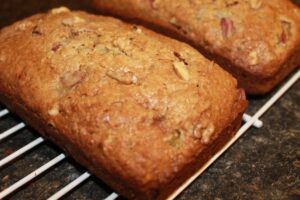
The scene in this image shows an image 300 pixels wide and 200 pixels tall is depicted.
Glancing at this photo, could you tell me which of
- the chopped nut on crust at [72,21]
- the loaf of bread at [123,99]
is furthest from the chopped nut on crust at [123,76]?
the chopped nut on crust at [72,21]

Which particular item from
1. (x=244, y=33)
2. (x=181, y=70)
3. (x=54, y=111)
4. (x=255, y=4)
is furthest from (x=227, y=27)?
(x=54, y=111)

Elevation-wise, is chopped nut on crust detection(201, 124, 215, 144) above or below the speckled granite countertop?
above

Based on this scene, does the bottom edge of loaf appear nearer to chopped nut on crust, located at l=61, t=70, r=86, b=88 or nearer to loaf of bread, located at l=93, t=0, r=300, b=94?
chopped nut on crust, located at l=61, t=70, r=86, b=88

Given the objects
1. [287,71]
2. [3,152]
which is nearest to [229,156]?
[287,71]

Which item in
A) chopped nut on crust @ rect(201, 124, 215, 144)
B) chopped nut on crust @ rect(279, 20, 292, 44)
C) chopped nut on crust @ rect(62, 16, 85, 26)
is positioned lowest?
chopped nut on crust @ rect(201, 124, 215, 144)

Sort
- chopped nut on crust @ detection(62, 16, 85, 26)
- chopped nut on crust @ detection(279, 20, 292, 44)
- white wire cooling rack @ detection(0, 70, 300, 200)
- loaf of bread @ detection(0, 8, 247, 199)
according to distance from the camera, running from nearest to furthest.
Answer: loaf of bread @ detection(0, 8, 247, 199) → white wire cooling rack @ detection(0, 70, 300, 200) → chopped nut on crust @ detection(62, 16, 85, 26) → chopped nut on crust @ detection(279, 20, 292, 44)

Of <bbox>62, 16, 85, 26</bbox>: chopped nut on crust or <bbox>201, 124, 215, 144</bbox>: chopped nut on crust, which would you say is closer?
<bbox>201, 124, 215, 144</bbox>: chopped nut on crust

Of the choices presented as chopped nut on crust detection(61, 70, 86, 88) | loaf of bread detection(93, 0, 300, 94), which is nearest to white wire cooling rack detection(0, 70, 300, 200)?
loaf of bread detection(93, 0, 300, 94)
